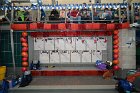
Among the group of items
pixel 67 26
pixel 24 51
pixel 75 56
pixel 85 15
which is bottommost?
pixel 75 56

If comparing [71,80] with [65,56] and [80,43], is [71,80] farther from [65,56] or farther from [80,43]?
[80,43]

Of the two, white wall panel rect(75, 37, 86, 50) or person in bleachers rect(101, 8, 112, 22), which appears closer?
person in bleachers rect(101, 8, 112, 22)

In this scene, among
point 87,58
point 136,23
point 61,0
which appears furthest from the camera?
point 61,0

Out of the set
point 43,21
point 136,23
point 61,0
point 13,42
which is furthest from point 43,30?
point 61,0

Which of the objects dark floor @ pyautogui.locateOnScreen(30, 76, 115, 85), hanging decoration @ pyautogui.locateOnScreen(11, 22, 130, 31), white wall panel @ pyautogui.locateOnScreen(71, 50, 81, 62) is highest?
hanging decoration @ pyautogui.locateOnScreen(11, 22, 130, 31)

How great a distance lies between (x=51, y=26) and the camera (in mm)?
15336

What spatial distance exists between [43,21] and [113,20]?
3932 mm

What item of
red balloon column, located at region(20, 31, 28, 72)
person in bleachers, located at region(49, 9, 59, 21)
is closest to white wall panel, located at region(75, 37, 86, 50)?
person in bleachers, located at region(49, 9, 59, 21)

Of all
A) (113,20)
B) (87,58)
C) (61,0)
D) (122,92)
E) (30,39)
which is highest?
(61,0)

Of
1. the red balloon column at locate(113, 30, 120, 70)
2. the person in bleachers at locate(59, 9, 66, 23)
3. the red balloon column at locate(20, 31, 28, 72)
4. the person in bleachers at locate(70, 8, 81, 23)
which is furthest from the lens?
the person in bleachers at locate(59, 9, 66, 23)

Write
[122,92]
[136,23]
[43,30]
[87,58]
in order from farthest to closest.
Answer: [87,58]
[43,30]
[136,23]
[122,92]

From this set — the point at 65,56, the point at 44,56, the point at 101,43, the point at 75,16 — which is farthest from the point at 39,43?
the point at 101,43

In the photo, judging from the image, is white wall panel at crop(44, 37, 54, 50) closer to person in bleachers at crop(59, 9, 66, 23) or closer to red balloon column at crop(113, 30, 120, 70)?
person in bleachers at crop(59, 9, 66, 23)

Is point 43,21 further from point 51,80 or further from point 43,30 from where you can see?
point 51,80
